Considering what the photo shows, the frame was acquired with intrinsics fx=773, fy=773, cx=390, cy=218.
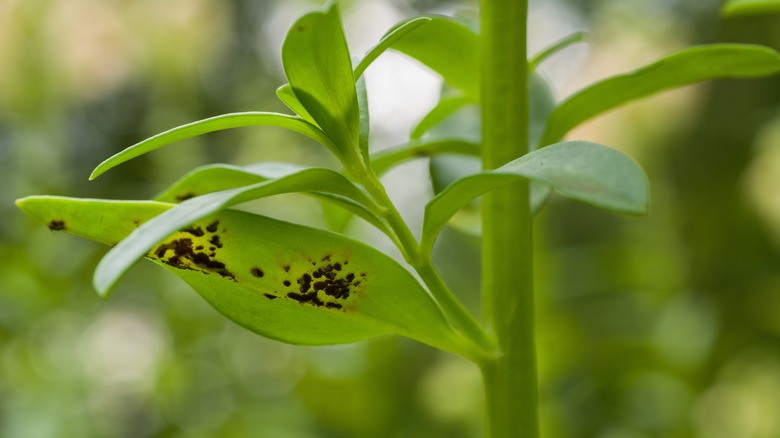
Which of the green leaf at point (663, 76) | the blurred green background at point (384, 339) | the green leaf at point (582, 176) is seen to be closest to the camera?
the green leaf at point (582, 176)

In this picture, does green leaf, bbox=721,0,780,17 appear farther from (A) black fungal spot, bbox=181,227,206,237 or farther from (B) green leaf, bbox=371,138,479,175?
(A) black fungal spot, bbox=181,227,206,237

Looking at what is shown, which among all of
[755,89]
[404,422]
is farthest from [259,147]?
[755,89]

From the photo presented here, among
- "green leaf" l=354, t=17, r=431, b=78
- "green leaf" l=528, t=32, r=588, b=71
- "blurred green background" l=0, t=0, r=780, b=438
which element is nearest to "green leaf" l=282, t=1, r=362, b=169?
"green leaf" l=354, t=17, r=431, b=78

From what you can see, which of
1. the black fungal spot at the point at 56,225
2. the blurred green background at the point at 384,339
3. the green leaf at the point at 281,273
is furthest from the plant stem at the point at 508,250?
the blurred green background at the point at 384,339

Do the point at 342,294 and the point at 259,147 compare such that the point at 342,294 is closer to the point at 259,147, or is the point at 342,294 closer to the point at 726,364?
the point at 726,364

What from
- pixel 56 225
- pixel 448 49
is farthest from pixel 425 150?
pixel 56 225

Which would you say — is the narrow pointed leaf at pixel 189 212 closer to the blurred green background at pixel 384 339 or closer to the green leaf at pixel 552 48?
the green leaf at pixel 552 48
